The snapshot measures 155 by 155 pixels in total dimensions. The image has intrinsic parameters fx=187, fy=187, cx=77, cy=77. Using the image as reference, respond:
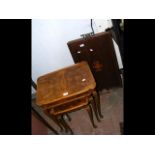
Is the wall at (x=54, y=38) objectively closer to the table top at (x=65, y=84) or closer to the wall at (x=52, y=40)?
the wall at (x=52, y=40)

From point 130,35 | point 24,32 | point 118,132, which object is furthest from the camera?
point 118,132

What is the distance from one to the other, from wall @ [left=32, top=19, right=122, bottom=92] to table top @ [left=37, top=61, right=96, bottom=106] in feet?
0.97

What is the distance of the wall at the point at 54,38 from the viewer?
1.44 m

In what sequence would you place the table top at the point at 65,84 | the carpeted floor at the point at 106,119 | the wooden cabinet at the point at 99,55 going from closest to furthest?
1. the table top at the point at 65,84
2. the wooden cabinet at the point at 99,55
3. the carpeted floor at the point at 106,119

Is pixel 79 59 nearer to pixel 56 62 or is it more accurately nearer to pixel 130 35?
pixel 56 62

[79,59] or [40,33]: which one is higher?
[40,33]

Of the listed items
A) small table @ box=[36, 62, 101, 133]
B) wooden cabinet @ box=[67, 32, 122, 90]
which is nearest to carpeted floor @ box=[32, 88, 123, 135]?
wooden cabinet @ box=[67, 32, 122, 90]

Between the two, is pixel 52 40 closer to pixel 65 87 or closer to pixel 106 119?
pixel 65 87

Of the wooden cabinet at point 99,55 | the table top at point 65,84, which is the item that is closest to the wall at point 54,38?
the wooden cabinet at point 99,55

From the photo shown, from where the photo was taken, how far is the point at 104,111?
5.41ft

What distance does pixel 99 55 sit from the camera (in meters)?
1.44

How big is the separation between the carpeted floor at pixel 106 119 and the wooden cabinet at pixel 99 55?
0.58 ft
